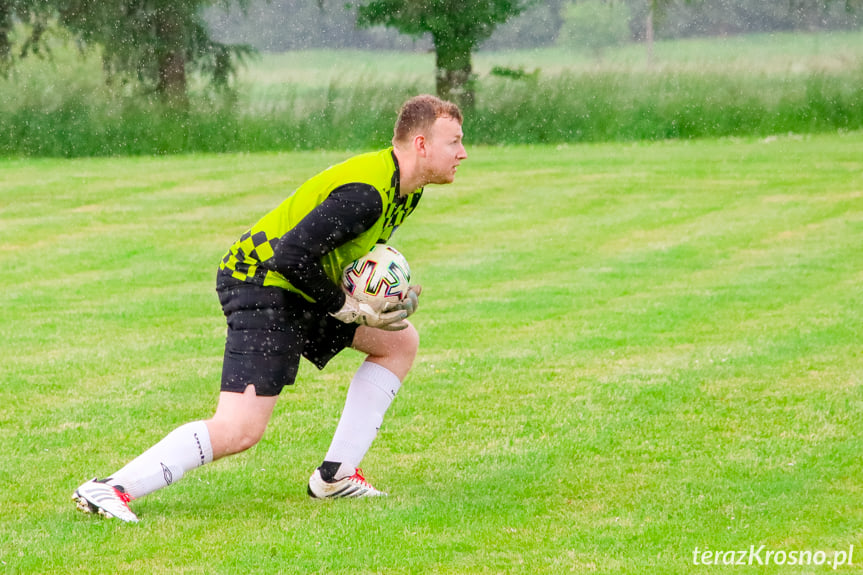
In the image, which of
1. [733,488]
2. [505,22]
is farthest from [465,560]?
[505,22]

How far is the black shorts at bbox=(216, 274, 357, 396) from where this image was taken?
5.40 m

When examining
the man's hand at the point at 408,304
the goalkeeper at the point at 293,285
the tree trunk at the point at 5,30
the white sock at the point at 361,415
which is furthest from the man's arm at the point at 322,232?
the tree trunk at the point at 5,30

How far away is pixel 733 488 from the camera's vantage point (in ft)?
19.3

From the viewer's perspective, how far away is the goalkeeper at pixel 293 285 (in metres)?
5.23

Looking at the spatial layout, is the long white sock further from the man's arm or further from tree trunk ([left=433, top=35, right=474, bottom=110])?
tree trunk ([left=433, top=35, right=474, bottom=110])

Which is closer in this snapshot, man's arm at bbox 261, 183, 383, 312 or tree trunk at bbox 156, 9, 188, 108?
man's arm at bbox 261, 183, 383, 312

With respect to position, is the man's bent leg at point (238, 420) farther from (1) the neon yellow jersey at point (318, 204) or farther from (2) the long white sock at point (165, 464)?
(1) the neon yellow jersey at point (318, 204)

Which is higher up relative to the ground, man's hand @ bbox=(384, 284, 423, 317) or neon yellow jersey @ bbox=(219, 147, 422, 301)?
neon yellow jersey @ bbox=(219, 147, 422, 301)

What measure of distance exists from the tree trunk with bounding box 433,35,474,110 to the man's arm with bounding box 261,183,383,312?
2818cm

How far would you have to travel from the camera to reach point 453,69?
34.3 metres

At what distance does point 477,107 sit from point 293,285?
27.2 m

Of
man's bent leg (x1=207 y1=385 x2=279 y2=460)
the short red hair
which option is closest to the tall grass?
the short red hair

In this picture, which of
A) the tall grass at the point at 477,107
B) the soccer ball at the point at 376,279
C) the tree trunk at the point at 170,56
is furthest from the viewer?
the tree trunk at the point at 170,56

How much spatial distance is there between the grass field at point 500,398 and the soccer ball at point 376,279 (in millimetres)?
923
